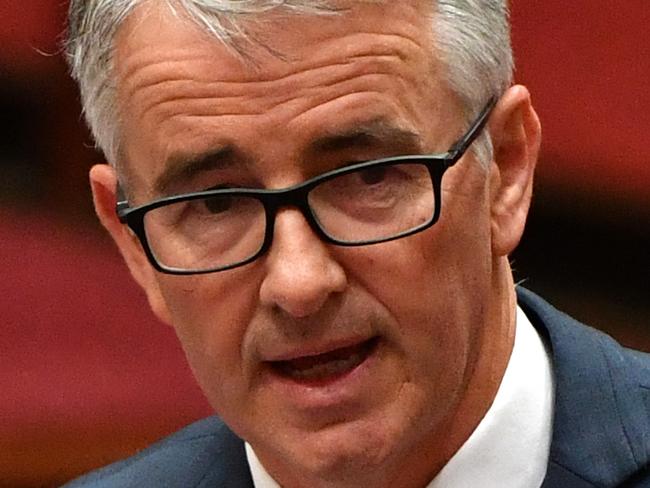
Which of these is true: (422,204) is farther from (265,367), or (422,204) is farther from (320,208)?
(265,367)

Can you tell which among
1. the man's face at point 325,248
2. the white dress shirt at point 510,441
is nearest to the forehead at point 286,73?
the man's face at point 325,248

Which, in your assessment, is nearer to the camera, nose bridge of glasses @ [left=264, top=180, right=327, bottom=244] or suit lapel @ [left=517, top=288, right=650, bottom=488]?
nose bridge of glasses @ [left=264, top=180, right=327, bottom=244]

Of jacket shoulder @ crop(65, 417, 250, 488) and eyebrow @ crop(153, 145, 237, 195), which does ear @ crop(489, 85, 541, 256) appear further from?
jacket shoulder @ crop(65, 417, 250, 488)

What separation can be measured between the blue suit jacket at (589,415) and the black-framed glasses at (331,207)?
25 cm

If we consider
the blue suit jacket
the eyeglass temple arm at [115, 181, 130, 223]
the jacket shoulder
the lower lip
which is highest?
the eyeglass temple arm at [115, 181, 130, 223]

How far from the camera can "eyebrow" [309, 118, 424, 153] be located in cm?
129

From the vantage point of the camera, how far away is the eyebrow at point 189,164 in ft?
4.27

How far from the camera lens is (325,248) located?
4.18ft

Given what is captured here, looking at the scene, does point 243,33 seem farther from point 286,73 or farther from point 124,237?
point 124,237

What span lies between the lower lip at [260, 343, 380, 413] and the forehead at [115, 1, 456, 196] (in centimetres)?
21

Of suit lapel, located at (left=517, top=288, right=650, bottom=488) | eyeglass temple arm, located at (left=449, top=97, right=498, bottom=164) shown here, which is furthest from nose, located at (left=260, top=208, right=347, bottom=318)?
suit lapel, located at (left=517, top=288, right=650, bottom=488)

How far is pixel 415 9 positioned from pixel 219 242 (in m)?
0.27

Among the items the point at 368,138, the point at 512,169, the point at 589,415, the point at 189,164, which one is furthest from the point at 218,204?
the point at 589,415

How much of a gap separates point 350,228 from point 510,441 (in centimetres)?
28
